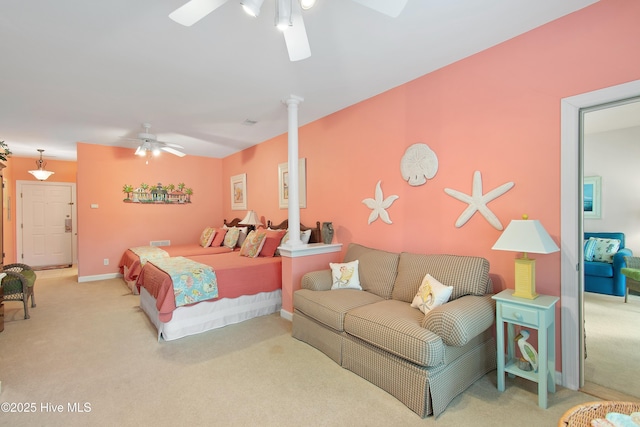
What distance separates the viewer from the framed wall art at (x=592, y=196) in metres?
2.16

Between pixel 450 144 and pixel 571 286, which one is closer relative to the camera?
pixel 571 286

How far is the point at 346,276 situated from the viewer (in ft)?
9.97

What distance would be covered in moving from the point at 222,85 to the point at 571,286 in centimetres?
353

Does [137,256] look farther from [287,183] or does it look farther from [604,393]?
[604,393]

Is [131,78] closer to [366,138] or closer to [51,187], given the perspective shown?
[366,138]

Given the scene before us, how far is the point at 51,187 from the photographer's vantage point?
22.7ft

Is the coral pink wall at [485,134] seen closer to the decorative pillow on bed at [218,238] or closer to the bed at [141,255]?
the bed at [141,255]

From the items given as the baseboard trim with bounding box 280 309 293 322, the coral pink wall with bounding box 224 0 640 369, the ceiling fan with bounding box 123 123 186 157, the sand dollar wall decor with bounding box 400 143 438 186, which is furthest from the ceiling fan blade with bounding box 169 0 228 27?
the ceiling fan with bounding box 123 123 186 157

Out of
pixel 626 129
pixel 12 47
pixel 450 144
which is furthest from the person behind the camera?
pixel 450 144

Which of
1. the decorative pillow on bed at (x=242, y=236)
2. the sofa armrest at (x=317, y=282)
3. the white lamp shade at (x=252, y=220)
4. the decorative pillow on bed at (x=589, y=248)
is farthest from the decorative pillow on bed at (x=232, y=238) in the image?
the decorative pillow on bed at (x=589, y=248)

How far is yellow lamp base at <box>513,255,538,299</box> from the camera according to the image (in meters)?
2.08

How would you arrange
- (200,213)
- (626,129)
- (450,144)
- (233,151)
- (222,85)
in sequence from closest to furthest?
1. (626,129)
2. (450,144)
3. (222,85)
4. (233,151)
5. (200,213)

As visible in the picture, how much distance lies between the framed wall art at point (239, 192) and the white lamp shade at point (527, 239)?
4950 mm

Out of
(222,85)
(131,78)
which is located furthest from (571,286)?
(131,78)
